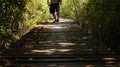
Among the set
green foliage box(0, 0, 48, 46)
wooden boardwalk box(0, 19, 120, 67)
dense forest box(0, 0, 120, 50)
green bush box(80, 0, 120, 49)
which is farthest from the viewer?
green bush box(80, 0, 120, 49)

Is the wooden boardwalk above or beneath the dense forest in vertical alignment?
beneath

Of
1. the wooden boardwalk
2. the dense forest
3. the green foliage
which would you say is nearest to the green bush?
the dense forest

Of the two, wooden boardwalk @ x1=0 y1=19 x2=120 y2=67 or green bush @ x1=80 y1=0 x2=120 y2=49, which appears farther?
green bush @ x1=80 y1=0 x2=120 y2=49

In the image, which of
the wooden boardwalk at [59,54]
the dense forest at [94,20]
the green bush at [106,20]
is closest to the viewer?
the wooden boardwalk at [59,54]

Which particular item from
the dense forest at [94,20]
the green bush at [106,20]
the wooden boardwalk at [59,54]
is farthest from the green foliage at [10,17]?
the green bush at [106,20]

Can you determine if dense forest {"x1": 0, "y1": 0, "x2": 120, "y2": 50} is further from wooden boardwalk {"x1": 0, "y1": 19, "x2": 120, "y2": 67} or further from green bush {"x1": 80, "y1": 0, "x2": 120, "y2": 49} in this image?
wooden boardwalk {"x1": 0, "y1": 19, "x2": 120, "y2": 67}

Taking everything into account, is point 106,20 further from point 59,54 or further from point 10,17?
point 10,17

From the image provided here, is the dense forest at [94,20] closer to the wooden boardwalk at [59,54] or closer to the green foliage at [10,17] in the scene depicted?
the green foliage at [10,17]

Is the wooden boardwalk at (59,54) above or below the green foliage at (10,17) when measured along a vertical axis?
below

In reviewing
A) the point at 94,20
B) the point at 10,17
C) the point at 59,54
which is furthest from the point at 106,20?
the point at 10,17

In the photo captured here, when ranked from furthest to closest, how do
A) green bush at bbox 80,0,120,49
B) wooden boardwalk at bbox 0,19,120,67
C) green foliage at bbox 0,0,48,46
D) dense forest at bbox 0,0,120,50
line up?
green bush at bbox 80,0,120,49, dense forest at bbox 0,0,120,50, green foliage at bbox 0,0,48,46, wooden boardwalk at bbox 0,19,120,67

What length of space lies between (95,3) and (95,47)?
2.50m

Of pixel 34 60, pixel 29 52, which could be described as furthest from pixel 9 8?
pixel 34 60

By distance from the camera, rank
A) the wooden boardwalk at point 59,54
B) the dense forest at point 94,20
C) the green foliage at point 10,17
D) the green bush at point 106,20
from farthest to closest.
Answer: the green bush at point 106,20, the dense forest at point 94,20, the green foliage at point 10,17, the wooden boardwalk at point 59,54
